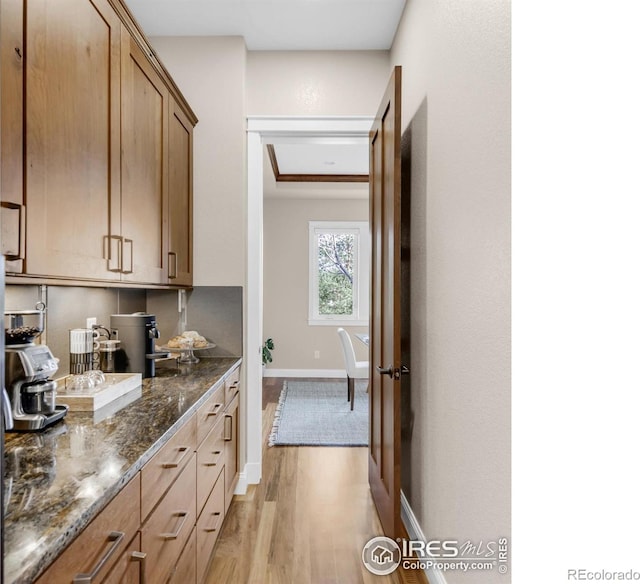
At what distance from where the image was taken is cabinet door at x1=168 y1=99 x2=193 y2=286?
243 centimetres

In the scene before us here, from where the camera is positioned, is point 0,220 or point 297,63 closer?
point 0,220

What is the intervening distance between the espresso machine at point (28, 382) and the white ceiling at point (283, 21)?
2087mm

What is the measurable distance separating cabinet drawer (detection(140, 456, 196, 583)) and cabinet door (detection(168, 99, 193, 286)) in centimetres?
115

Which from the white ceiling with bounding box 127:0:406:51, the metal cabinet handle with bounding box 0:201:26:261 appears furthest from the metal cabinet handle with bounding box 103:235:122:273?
the white ceiling with bounding box 127:0:406:51

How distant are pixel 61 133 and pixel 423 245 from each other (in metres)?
1.49

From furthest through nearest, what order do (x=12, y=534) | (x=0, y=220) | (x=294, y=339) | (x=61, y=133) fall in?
(x=294, y=339), (x=61, y=133), (x=0, y=220), (x=12, y=534)

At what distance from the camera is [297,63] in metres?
2.98

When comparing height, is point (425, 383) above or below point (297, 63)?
below

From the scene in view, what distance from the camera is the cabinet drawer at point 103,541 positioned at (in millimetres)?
823

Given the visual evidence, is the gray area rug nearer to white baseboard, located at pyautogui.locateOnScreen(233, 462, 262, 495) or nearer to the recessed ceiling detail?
white baseboard, located at pyautogui.locateOnScreen(233, 462, 262, 495)
